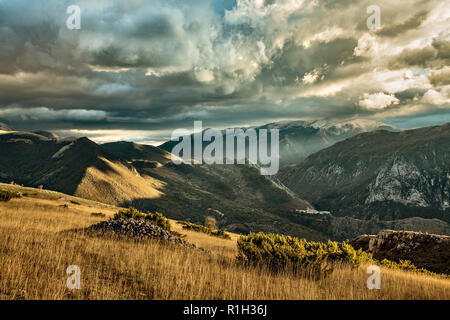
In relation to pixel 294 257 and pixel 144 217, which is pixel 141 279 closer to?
pixel 294 257

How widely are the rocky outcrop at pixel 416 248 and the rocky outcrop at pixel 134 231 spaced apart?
13693mm

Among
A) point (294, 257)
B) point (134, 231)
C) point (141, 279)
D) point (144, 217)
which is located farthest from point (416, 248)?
point (144, 217)

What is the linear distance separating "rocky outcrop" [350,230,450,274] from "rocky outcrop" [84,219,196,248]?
13693mm

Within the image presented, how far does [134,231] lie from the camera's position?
14570 mm

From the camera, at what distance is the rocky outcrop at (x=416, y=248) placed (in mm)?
16445

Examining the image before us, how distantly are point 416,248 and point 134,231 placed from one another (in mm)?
17515

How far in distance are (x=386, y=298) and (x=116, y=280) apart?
7565 millimetres

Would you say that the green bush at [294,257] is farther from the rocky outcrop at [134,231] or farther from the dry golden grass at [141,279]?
the rocky outcrop at [134,231]

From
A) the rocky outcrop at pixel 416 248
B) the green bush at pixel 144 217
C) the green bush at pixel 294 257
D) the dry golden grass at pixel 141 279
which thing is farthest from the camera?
the green bush at pixel 144 217

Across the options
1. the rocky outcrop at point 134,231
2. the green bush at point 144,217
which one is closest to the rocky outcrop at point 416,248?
the rocky outcrop at point 134,231

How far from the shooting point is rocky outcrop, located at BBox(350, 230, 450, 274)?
16.4m
